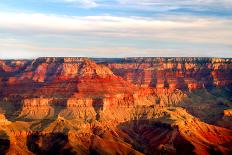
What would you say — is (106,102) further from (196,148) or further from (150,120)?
(196,148)

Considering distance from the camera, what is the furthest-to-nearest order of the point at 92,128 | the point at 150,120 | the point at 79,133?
the point at 150,120 → the point at 92,128 → the point at 79,133

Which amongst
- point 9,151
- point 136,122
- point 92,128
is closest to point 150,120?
point 136,122

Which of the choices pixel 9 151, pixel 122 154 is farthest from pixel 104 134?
pixel 9 151

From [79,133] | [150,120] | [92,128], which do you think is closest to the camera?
[79,133]

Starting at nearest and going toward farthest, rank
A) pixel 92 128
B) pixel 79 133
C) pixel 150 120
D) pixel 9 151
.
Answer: pixel 9 151, pixel 79 133, pixel 92 128, pixel 150 120

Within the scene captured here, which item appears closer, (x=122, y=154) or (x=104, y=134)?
(x=122, y=154)

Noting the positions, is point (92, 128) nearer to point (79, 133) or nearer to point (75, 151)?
point (79, 133)

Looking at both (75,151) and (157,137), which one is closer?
(75,151)

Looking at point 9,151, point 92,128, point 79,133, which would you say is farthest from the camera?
point 92,128
